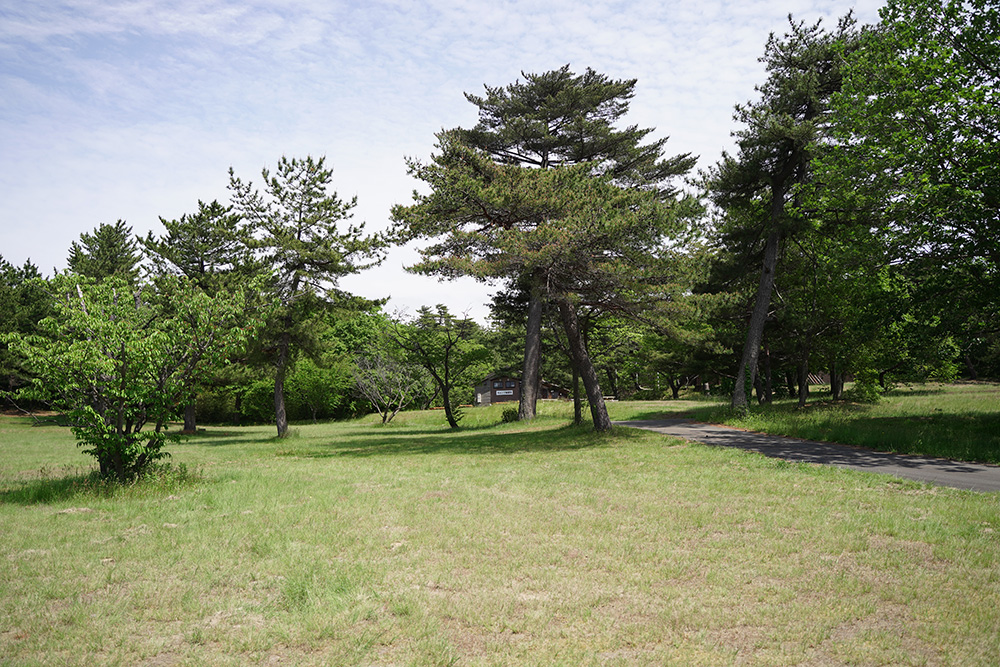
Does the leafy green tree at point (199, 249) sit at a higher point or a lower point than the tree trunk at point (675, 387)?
higher

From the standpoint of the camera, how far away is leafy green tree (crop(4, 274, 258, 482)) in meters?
9.12

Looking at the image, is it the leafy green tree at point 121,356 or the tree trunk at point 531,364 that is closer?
the leafy green tree at point 121,356

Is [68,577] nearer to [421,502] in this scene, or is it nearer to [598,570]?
[421,502]

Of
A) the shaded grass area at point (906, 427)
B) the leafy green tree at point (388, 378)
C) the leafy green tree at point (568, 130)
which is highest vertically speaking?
the leafy green tree at point (568, 130)

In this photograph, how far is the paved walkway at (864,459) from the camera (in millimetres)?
9508

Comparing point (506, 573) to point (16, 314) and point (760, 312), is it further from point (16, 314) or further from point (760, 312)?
point (16, 314)

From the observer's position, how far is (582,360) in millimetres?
18906

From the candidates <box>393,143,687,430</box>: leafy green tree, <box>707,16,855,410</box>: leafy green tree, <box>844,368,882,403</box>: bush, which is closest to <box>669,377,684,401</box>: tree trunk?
<box>844,368,882,403</box>: bush

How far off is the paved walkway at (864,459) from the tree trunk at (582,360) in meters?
2.72

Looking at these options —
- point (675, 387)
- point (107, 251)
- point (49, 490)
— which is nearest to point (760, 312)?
point (49, 490)

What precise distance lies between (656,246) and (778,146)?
24.5 ft

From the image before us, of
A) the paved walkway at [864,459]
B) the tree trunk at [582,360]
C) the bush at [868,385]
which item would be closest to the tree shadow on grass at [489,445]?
the tree trunk at [582,360]

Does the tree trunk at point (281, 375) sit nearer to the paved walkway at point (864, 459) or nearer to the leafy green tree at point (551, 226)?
the leafy green tree at point (551, 226)

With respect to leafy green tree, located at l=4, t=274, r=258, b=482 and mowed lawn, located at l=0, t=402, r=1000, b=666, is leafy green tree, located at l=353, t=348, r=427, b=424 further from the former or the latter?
mowed lawn, located at l=0, t=402, r=1000, b=666
